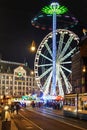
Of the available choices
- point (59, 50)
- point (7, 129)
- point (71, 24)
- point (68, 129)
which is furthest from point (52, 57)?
point (7, 129)

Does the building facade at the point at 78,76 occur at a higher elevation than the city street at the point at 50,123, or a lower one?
higher

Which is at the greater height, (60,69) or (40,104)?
(60,69)

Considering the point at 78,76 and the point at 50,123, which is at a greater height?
the point at 78,76

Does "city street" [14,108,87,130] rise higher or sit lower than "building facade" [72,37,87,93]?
lower

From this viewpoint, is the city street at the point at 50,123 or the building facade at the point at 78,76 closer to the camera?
the city street at the point at 50,123

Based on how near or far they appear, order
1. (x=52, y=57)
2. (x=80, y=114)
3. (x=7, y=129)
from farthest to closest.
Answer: (x=52, y=57) → (x=80, y=114) → (x=7, y=129)

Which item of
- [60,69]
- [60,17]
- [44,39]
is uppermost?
[60,17]

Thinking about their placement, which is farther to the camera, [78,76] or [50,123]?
[78,76]

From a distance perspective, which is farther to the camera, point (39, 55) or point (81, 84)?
point (81, 84)

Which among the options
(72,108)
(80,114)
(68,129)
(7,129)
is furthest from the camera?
(72,108)

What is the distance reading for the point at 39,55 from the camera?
89625 millimetres

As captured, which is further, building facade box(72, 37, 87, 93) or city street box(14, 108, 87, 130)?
building facade box(72, 37, 87, 93)

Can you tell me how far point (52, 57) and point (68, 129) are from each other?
53.2m

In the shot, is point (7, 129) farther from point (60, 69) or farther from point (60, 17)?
point (60, 17)
